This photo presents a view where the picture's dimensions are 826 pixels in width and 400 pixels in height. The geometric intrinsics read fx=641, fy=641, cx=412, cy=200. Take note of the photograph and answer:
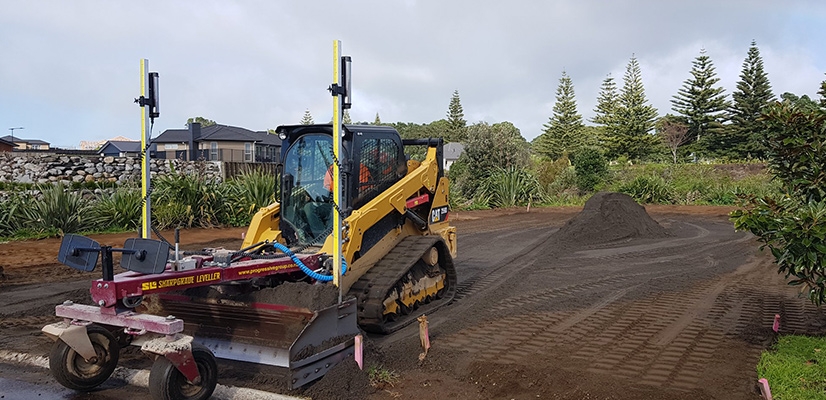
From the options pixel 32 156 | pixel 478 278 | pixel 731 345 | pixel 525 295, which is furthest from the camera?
pixel 32 156

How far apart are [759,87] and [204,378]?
51876 millimetres

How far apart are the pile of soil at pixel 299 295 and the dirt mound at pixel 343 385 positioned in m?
0.60

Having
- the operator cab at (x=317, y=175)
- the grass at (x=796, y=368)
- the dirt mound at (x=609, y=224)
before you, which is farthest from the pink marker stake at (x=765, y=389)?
the dirt mound at (x=609, y=224)

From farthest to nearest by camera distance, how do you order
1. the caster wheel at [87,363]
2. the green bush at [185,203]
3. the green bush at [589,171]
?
1. the green bush at [589,171]
2. the green bush at [185,203]
3. the caster wheel at [87,363]

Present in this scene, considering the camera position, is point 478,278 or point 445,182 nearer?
point 445,182

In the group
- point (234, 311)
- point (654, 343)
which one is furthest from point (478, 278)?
point (234, 311)

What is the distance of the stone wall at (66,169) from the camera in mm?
19125

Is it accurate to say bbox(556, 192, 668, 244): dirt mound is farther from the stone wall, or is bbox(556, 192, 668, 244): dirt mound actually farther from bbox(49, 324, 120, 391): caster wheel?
bbox(49, 324, 120, 391): caster wheel

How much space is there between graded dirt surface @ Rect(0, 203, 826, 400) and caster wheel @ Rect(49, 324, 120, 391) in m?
0.74

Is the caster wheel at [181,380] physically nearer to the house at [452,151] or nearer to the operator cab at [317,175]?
the operator cab at [317,175]

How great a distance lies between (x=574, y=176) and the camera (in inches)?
1271

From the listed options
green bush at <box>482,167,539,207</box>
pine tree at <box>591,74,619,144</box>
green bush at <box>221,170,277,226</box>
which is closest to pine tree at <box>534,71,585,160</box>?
pine tree at <box>591,74,619,144</box>

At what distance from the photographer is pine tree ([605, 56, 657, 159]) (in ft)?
170

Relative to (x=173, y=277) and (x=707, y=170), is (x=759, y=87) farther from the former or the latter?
(x=173, y=277)
